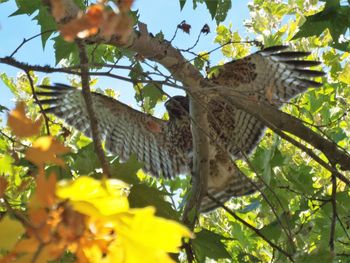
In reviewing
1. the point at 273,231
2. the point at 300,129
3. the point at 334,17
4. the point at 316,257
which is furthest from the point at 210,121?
the point at 316,257

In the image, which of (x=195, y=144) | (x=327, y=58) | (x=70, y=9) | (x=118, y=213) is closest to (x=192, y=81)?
(x=195, y=144)

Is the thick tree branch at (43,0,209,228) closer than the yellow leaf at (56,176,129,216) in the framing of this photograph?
No

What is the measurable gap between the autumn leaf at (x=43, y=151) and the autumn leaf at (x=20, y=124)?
1cm

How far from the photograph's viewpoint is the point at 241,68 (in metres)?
3.93

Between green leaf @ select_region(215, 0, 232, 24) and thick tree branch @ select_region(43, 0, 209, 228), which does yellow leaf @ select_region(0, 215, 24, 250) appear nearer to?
thick tree branch @ select_region(43, 0, 209, 228)

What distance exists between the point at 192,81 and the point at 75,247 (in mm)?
1749

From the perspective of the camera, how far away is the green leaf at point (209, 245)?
1.82m

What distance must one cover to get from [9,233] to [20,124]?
9 cm

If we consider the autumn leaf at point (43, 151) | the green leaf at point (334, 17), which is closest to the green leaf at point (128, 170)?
the green leaf at point (334, 17)

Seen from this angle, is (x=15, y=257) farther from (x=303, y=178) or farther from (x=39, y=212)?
(x=303, y=178)

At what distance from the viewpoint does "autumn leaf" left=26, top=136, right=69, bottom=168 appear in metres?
0.43

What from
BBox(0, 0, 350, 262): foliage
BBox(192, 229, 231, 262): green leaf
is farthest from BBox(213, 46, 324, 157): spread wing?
BBox(192, 229, 231, 262): green leaf

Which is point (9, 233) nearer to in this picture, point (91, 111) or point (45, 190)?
point (45, 190)

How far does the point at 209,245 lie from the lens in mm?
1834
